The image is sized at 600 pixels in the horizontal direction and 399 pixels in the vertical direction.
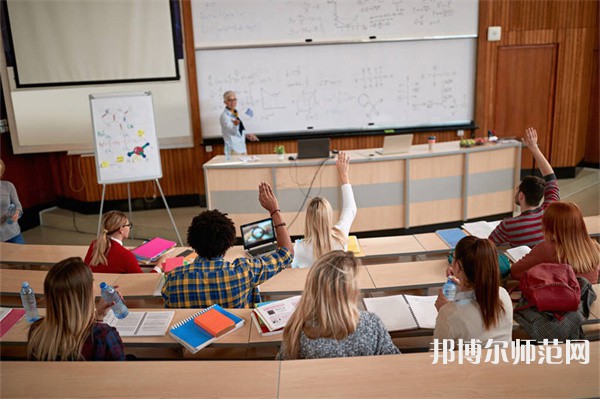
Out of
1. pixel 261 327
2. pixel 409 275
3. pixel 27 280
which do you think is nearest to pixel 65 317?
pixel 261 327

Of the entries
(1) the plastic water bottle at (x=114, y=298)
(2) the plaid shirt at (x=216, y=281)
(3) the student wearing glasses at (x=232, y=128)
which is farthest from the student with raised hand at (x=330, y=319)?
(3) the student wearing glasses at (x=232, y=128)

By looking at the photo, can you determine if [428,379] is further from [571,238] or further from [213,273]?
[571,238]

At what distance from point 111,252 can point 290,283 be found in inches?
48.6

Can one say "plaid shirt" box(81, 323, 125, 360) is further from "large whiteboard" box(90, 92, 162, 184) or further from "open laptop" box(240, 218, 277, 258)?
"large whiteboard" box(90, 92, 162, 184)

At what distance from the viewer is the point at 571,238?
265 cm

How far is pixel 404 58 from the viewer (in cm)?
705

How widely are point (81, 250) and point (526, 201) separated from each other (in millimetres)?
3347

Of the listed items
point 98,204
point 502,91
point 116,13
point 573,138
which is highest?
point 116,13

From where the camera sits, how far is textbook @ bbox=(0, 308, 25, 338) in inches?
101

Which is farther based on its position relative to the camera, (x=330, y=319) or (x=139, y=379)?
(x=330, y=319)

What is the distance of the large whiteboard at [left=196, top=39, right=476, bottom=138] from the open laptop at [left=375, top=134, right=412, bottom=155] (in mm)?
1597

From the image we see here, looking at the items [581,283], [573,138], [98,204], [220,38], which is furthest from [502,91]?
[98,204]

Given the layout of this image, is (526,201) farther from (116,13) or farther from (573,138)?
(116,13)

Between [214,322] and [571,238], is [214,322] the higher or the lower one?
the lower one
